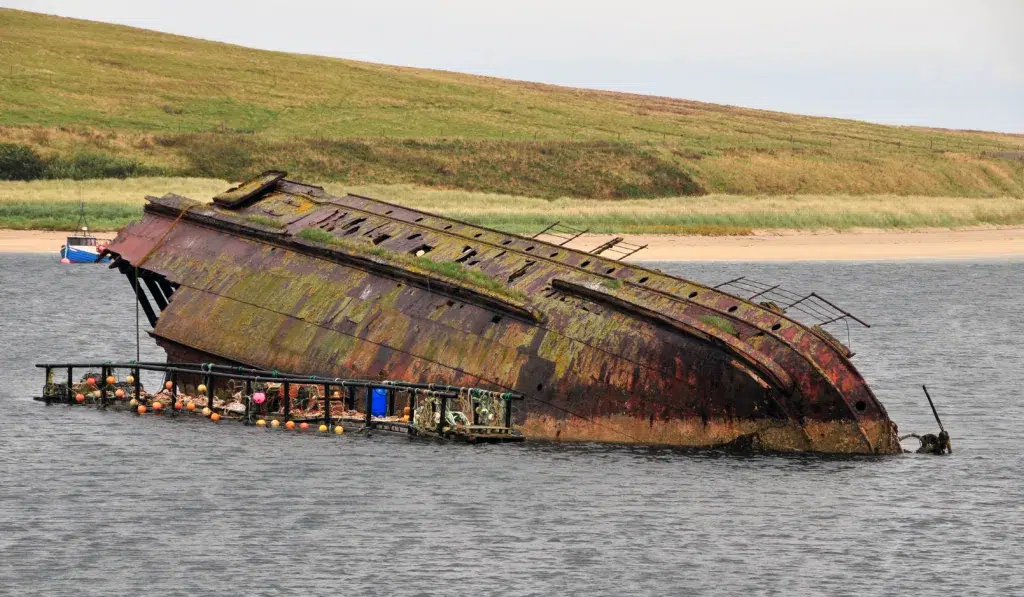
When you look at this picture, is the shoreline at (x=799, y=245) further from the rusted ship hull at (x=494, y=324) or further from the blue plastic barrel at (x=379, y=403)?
the blue plastic barrel at (x=379, y=403)

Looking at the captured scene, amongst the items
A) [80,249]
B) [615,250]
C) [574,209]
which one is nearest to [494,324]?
[615,250]

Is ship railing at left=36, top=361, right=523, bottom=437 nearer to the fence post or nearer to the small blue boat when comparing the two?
the fence post

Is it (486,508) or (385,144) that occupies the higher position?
(385,144)

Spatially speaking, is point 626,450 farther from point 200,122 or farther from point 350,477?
point 200,122

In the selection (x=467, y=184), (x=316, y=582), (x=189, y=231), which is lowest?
(x=316, y=582)

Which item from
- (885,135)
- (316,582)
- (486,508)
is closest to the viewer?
(316,582)

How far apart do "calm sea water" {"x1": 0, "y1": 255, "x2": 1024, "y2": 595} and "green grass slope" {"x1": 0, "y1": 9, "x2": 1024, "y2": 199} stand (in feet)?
233

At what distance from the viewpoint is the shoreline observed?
84.1 metres

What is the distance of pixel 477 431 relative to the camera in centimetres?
3316

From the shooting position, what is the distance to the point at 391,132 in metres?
123

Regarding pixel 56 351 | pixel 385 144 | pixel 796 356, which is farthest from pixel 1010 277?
pixel 796 356

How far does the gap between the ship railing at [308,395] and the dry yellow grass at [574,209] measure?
46.5 metres

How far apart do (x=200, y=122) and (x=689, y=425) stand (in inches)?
3693

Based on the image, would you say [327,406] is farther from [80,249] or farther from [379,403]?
[80,249]
